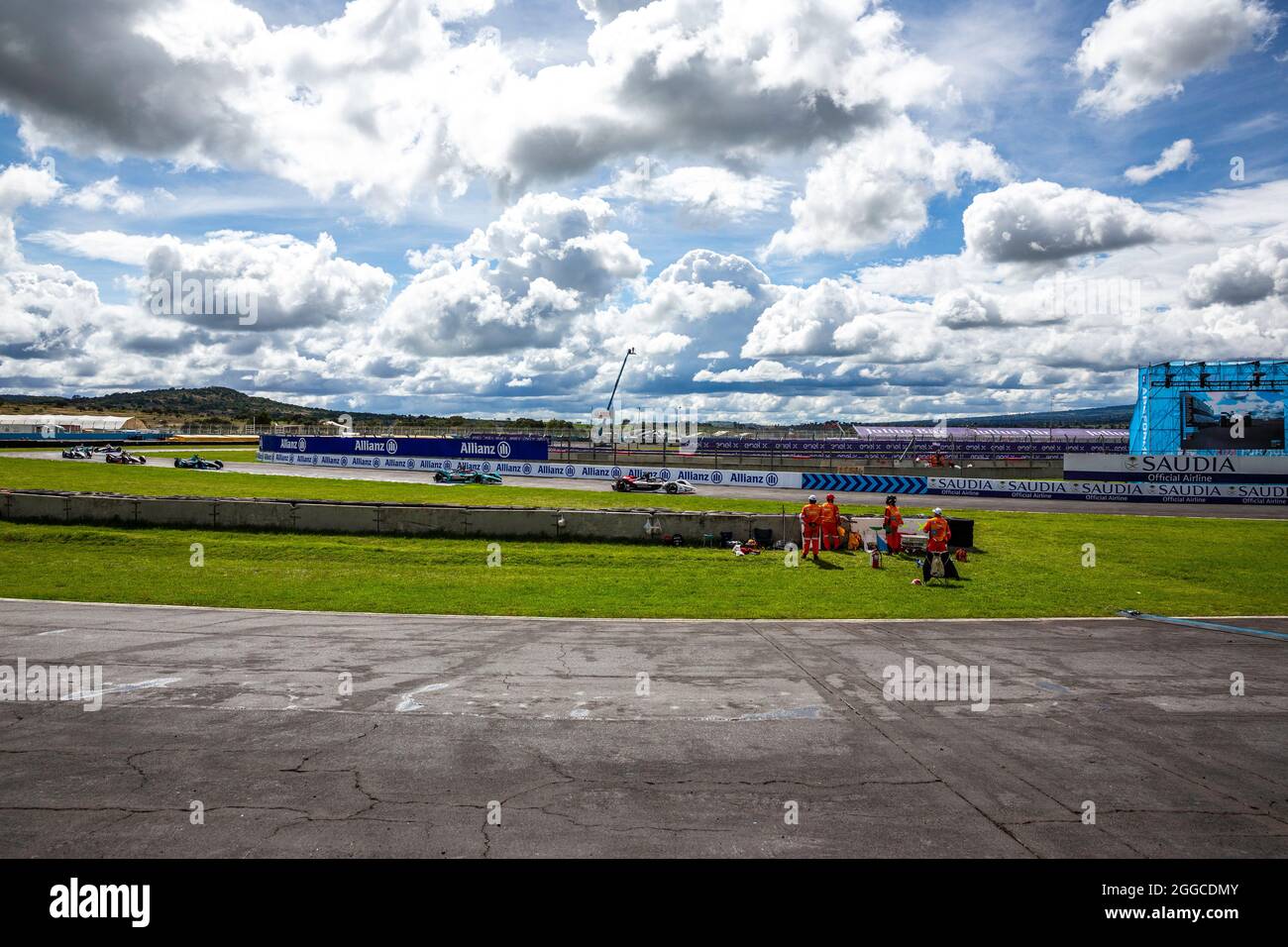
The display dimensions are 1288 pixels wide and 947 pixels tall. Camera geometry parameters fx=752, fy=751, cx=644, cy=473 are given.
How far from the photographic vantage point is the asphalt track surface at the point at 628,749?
574cm

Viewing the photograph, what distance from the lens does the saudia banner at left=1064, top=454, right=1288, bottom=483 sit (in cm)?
3669

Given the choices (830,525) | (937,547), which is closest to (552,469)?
(830,525)

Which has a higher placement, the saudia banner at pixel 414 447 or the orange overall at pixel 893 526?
the saudia banner at pixel 414 447

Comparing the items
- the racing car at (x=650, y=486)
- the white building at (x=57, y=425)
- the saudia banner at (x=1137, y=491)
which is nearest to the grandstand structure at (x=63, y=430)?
the white building at (x=57, y=425)

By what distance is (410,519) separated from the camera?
73.0 feet

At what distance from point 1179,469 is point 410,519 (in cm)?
3728

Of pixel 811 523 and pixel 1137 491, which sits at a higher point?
pixel 811 523

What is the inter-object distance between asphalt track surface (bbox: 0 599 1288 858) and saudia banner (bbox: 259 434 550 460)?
42320 millimetres

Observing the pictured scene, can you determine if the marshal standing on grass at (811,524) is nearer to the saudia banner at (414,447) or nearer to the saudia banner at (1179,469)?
the saudia banner at (1179,469)

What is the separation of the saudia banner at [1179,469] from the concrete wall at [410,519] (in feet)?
85.1

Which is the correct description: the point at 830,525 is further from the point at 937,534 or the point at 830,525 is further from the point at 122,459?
the point at 122,459

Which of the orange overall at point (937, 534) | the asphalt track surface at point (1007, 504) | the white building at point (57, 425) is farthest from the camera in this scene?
the white building at point (57, 425)

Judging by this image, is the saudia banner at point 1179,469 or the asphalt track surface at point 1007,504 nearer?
the asphalt track surface at point 1007,504

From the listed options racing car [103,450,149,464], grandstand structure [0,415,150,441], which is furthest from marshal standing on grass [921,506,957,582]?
grandstand structure [0,415,150,441]
